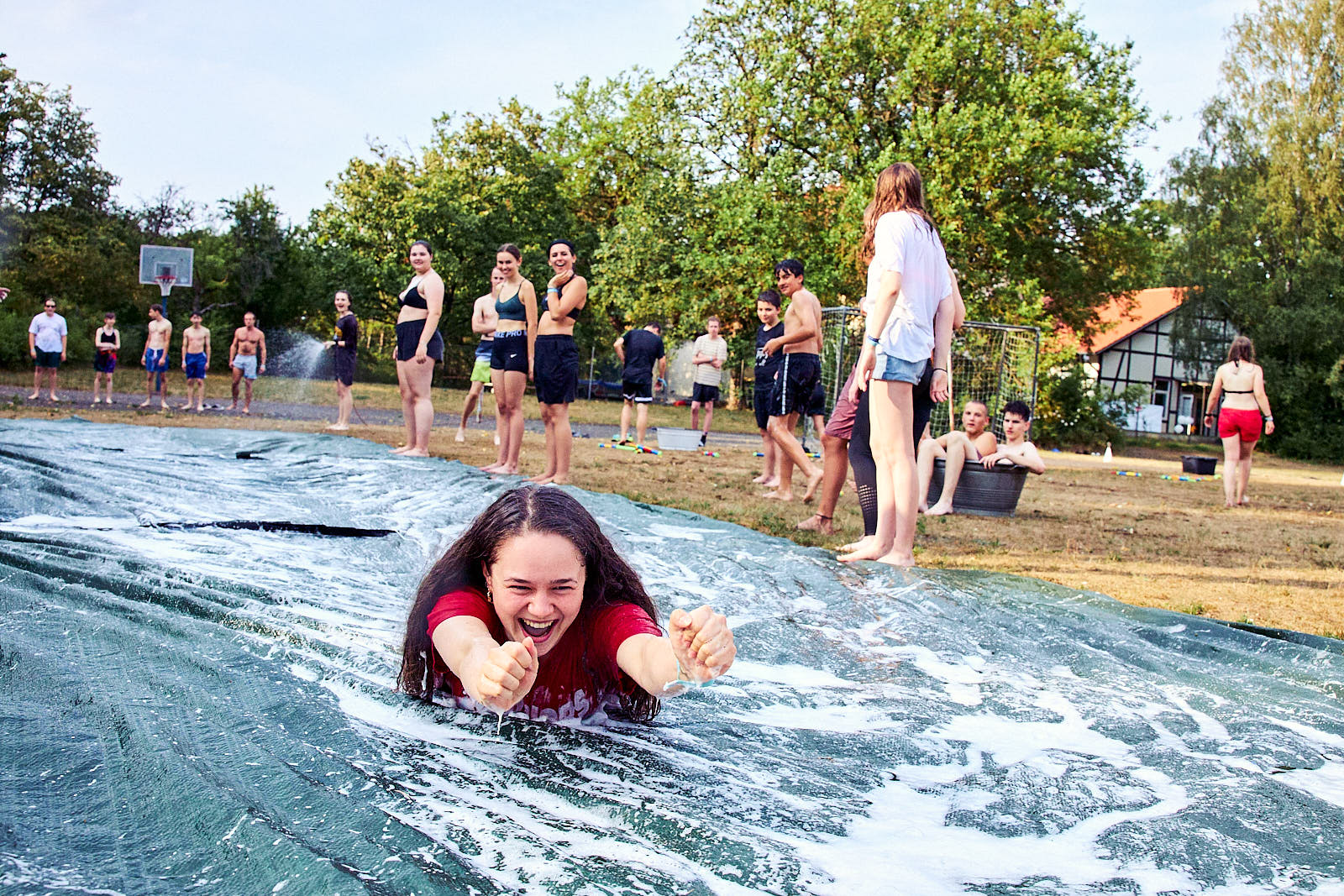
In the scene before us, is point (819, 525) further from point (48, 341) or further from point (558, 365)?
point (48, 341)

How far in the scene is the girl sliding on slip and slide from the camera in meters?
1.81

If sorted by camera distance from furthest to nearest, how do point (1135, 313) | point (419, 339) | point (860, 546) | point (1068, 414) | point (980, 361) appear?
point (1135, 313) → point (1068, 414) → point (980, 361) → point (419, 339) → point (860, 546)

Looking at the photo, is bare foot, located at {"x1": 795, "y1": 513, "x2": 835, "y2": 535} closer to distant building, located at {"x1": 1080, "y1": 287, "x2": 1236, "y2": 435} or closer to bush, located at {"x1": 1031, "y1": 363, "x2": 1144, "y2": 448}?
bush, located at {"x1": 1031, "y1": 363, "x2": 1144, "y2": 448}

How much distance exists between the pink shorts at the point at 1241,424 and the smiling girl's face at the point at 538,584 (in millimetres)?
10051

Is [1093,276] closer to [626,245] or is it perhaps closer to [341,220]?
[626,245]

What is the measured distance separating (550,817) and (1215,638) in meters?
2.84

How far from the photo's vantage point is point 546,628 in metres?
2.11

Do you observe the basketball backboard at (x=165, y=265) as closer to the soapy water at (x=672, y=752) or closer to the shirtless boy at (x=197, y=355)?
the shirtless boy at (x=197, y=355)

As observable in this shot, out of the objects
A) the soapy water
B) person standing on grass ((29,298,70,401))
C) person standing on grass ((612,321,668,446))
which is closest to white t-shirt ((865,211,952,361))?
the soapy water

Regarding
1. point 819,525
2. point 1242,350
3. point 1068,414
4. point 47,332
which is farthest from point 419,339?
point 1068,414

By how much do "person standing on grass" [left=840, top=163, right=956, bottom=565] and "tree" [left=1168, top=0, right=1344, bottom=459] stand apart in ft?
94.3

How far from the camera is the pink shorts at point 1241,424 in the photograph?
10336mm

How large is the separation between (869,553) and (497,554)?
305 centimetres

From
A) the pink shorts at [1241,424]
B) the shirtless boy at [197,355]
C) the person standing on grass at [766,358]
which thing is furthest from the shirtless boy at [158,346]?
the pink shorts at [1241,424]
